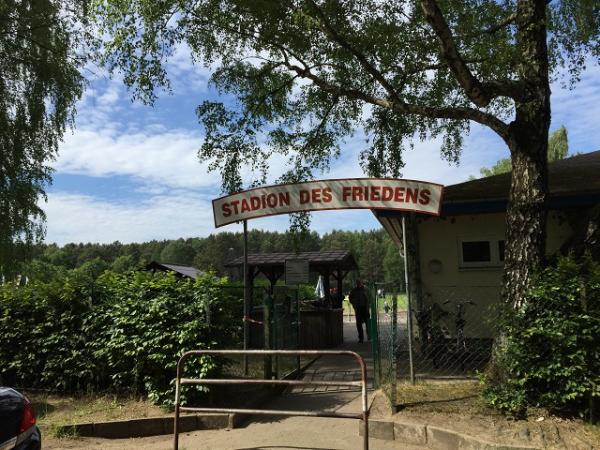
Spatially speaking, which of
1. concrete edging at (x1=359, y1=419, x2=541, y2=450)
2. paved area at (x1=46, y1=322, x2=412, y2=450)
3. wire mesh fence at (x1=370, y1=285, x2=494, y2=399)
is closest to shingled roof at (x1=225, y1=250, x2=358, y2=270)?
wire mesh fence at (x1=370, y1=285, x2=494, y2=399)

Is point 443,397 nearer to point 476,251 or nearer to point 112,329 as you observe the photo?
point 476,251

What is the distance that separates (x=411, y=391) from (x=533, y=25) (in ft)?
18.2

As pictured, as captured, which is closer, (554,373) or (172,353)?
(554,373)

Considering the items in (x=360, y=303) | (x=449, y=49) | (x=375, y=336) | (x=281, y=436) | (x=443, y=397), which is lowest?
(x=281, y=436)

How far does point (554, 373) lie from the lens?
18.9ft

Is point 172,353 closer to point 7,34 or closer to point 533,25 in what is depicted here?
point 533,25

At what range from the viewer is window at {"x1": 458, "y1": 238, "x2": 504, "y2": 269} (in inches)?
422

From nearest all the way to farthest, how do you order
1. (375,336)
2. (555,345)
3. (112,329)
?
(555,345) → (375,336) → (112,329)

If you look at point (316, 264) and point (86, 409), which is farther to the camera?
point (316, 264)

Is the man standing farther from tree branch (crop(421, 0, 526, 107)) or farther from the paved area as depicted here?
tree branch (crop(421, 0, 526, 107))

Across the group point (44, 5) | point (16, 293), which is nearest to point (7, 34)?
point (44, 5)

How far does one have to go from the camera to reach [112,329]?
798 centimetres

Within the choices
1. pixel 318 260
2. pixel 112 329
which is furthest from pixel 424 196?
pixel 318 260

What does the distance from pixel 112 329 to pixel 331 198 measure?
13.1ft
